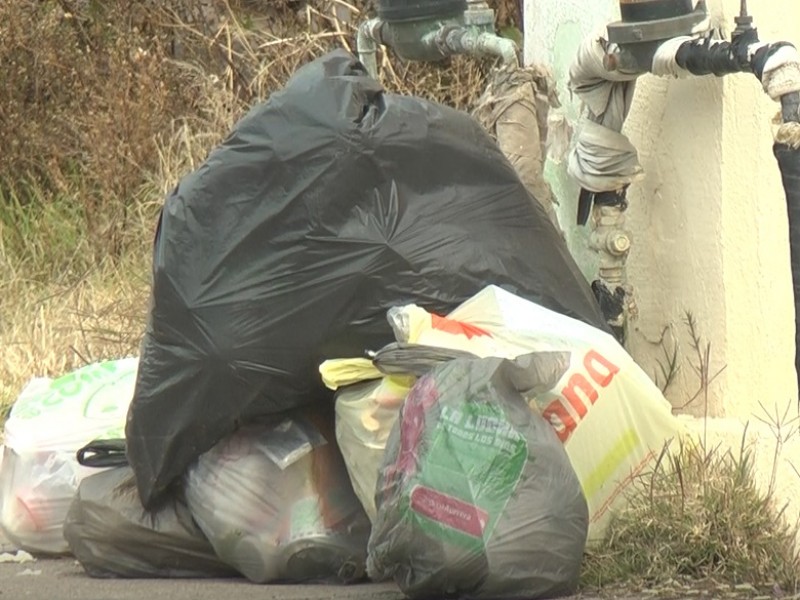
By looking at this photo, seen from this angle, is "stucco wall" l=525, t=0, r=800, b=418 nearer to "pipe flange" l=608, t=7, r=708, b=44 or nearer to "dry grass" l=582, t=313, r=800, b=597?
"pipe flange" l=608, t=7, r=708, b=44

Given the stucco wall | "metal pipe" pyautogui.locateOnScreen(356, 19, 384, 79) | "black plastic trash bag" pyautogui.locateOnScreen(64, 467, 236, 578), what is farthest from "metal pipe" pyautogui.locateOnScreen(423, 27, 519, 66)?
"black plastic trash bag" pyautogui.locateOnScreen(64, 467, 236, 578)

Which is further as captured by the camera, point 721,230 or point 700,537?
point 721,230

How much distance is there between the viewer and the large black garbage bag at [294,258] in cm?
390

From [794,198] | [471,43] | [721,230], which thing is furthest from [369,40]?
[794,198]

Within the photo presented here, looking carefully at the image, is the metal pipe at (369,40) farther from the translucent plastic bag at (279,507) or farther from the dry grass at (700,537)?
the dry grass at (700,537)

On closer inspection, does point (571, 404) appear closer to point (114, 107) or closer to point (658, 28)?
point (658, 28)

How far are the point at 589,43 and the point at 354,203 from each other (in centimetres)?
89

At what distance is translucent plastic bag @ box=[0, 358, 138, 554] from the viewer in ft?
14.7

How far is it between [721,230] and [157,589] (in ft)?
5.44

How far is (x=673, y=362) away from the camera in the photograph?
451 centimetres

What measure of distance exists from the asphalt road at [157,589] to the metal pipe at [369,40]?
1.94 meters

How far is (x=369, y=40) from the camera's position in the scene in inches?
221

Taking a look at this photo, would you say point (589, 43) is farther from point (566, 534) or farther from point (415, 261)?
point (566, 534)

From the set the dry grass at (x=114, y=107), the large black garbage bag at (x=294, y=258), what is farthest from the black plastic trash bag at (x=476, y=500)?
the dry grass at (x=114, y=107)
